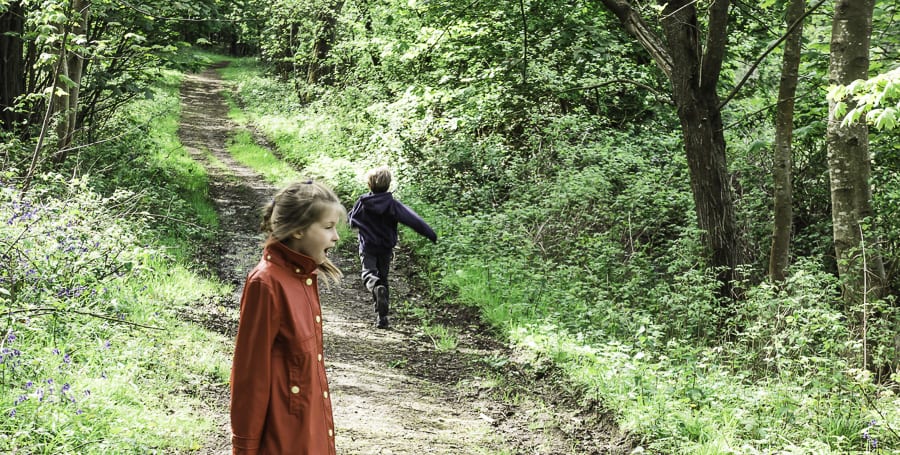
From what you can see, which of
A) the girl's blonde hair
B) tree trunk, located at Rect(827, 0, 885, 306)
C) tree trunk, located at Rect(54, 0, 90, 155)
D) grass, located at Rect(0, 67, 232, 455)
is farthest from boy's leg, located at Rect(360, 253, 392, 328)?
the girl's blonde hair

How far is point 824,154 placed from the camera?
9805mm

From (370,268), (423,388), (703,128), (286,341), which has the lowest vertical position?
(423,388)

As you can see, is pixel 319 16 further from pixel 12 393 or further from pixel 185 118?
pixel 12 393

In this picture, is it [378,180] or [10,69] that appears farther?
[10,69]

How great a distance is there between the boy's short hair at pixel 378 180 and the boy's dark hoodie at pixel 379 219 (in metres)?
0.07

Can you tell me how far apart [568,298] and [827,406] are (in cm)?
369

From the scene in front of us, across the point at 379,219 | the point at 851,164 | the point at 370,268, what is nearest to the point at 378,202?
the point at 379,219

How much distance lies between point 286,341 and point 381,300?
213 inches

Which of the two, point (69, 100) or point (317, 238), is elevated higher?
point (69, 100)

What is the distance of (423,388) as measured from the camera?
6.64 m

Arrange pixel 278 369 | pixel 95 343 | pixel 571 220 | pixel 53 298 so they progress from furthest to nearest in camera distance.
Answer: pixel 571 220
pixel 95 343
pixel 53 298
pixel 278 369

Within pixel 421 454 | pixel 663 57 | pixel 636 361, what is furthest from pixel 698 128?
pixel 421 454

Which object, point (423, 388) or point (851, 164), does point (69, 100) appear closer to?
point (423, 388)

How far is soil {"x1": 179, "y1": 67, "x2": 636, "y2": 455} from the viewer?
5.38 meters
